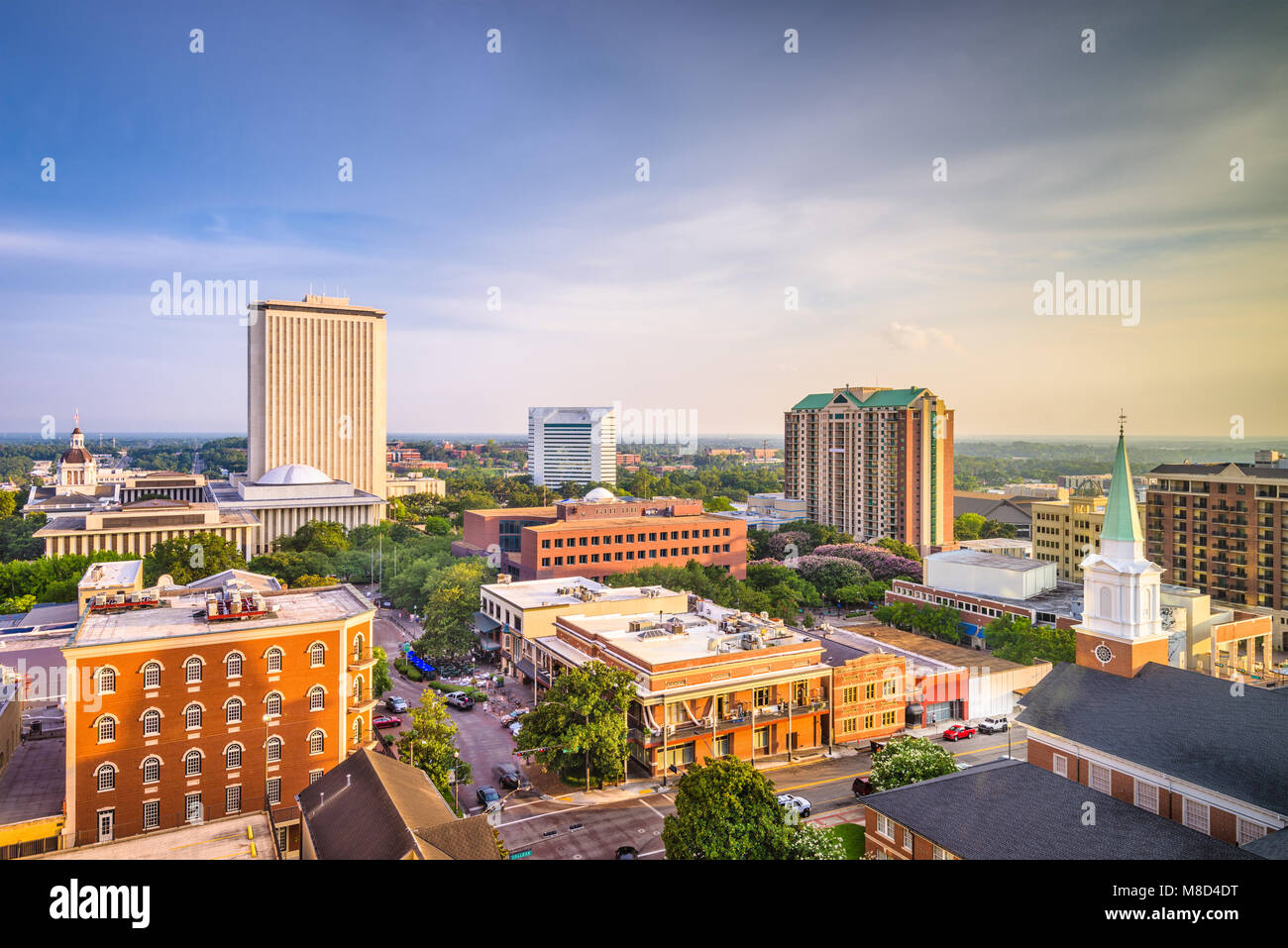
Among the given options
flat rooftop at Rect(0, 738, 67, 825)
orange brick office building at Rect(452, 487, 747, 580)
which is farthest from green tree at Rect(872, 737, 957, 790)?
orange brick office building at Rect(452, 487, 747, 580)

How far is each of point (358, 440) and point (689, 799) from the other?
1484 inches

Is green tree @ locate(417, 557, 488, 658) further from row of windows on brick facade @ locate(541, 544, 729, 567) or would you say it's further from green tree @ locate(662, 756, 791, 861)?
green tree @ locate(662, 756, 791, 861)

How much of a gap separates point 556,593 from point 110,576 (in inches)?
409

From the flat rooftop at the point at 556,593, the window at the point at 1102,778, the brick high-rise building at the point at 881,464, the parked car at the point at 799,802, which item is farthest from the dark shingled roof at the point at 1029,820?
the brick high-rise building at the point at 881,464

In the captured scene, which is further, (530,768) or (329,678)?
(530,768)

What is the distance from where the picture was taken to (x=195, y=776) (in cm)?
967

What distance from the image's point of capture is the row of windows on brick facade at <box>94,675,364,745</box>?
30.3 feet

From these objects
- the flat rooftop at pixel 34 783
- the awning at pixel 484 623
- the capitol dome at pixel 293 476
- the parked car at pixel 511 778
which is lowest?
the parked car at pixel 511 778

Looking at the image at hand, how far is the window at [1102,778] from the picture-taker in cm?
948

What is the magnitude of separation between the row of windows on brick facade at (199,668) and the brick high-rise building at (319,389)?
32.1 metres

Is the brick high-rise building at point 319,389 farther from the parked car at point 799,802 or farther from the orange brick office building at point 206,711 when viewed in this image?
the parked car at point 799,802

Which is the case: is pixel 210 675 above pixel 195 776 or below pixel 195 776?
above
